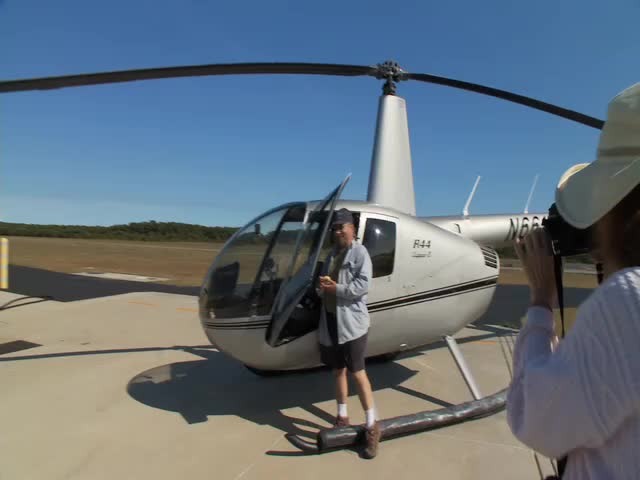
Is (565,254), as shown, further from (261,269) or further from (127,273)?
(127,273)

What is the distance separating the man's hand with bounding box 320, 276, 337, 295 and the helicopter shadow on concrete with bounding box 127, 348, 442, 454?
4.47 feet

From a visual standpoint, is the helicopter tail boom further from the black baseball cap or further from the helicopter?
the black baseball cap

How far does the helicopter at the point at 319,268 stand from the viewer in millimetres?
3734

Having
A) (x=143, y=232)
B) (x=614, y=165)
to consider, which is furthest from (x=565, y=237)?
(x=143, y=232)

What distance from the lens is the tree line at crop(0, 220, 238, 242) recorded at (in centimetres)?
6744

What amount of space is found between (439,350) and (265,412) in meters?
3.36

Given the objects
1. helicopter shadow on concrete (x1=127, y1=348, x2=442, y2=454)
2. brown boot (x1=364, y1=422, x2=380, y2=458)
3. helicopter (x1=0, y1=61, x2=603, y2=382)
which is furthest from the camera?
helicopter shadow on concrete (x1=127, y1=348, x2=442, y2=454)

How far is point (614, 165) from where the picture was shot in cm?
85

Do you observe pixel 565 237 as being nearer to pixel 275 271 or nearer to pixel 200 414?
pixel 275 271

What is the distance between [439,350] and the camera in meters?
6.57

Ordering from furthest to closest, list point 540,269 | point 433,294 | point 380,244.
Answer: point 433,294 < point 380,244 < point 540,269

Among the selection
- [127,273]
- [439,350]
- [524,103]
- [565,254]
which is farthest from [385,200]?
[127,273]

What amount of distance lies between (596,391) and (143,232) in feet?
263

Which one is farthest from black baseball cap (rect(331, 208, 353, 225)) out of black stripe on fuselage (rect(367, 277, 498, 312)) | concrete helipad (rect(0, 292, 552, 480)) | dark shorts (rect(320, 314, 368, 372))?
concrete helipad (rect(0, 292, 552, 480))
